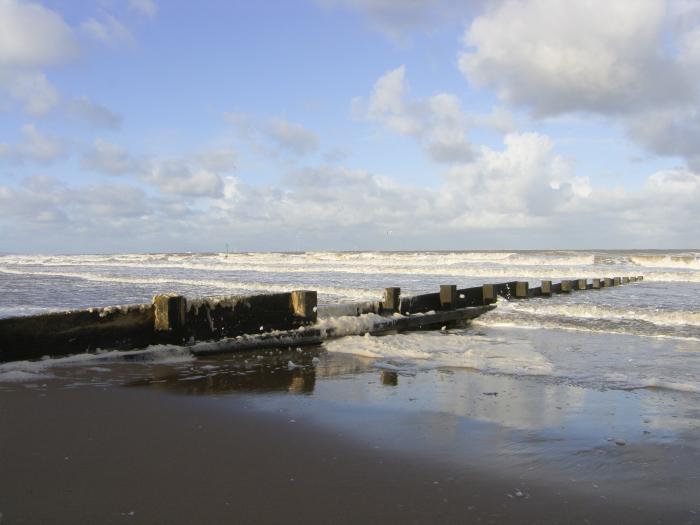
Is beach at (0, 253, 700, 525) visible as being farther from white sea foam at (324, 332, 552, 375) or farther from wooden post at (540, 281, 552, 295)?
wooden post at (540, 281, 552, 295)

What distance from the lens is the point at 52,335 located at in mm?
6121

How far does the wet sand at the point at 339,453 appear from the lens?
111 inches

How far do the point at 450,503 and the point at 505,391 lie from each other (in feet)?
8.70

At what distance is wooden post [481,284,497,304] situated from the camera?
13.0 meters

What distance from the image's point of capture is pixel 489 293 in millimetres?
13078

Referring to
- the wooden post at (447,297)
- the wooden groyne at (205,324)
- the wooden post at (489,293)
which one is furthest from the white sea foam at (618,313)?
the wooden groyne at (205,324)

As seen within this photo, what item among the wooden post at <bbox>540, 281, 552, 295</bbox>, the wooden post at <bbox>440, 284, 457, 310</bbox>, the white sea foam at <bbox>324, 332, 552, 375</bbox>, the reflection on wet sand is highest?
the wooden post at <bbox>440, 284, 457, 310</bbox>

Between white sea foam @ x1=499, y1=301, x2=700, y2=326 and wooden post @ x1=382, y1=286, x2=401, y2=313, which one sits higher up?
wooden post @ x1=382, y1=286, x2=401, y2=313

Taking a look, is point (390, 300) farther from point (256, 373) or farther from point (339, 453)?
point (339, 453)

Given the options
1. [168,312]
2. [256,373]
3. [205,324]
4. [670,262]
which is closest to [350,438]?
[256,373]

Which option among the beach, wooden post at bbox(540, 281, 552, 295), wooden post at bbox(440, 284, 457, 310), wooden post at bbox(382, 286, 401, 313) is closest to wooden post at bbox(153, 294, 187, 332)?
the beach

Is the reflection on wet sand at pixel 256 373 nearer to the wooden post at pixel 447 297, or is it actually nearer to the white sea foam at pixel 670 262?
the wooden post at pixel 447 297

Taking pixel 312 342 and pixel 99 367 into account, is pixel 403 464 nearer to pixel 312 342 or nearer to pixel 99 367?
pixel 99 367

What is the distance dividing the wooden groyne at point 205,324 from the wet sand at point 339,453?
698 mm
